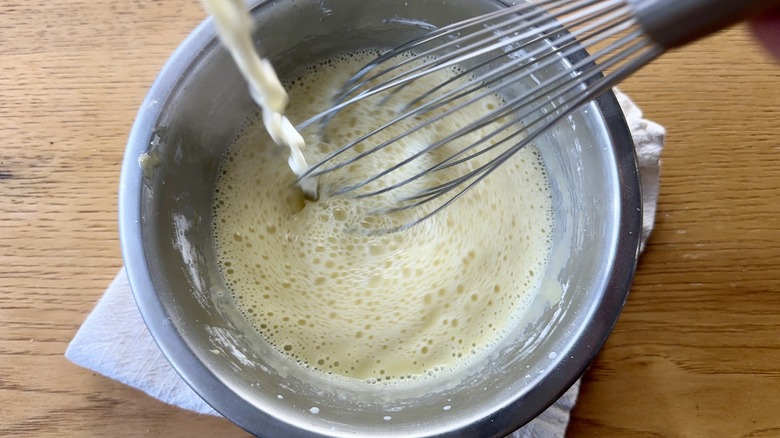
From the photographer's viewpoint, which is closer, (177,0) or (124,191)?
(124,191)

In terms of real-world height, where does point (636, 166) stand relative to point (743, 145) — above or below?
above

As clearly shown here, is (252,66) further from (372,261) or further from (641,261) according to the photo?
(641,261)

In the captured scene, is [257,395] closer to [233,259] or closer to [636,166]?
[233,259]

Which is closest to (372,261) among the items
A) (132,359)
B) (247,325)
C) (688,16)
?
(247,325)

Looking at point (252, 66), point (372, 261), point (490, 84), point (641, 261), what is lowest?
point (641, 261)

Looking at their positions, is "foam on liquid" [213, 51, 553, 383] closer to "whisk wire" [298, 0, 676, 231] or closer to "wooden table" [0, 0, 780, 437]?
"whisk wire" [298, 0, 676, 231]

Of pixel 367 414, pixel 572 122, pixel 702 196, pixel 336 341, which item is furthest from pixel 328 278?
pixel 702 196

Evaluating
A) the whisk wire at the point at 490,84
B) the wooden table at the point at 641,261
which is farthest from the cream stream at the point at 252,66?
the wooden table at the point at 641,261
